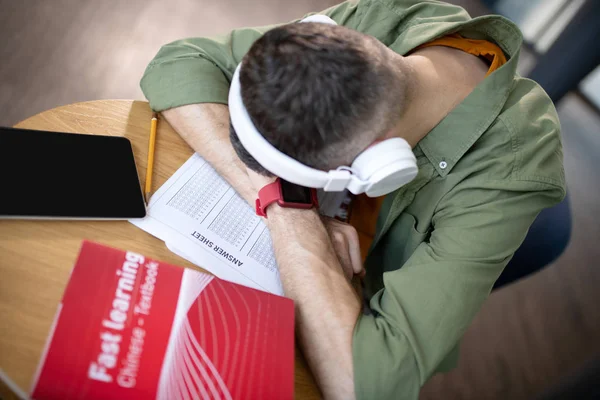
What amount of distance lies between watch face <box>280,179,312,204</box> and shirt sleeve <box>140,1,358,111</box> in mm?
267

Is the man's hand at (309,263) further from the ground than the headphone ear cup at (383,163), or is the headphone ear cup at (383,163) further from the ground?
the headphone ear cup at (383,163)

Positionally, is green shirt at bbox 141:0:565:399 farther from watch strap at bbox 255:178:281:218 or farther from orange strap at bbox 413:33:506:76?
watch strap at bbox 255:178:281:218

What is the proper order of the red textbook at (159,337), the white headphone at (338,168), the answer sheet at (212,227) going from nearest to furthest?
the red textbook at (159,337) < the white headphone at (338,168) < the answer sheet at (212,227)

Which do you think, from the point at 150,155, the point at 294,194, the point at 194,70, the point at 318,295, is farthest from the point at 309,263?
A: the point at 194,70

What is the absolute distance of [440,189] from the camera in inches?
36.5

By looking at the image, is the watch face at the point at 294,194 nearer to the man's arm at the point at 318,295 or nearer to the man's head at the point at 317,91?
the man's arm at the point at 318,295

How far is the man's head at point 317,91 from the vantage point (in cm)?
62

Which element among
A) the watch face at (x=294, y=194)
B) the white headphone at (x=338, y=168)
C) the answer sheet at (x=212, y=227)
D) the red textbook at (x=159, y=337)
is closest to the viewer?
the red textbook at (x=159, y=337)

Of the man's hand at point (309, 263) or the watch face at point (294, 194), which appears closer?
the man's hand at point (309, 263)

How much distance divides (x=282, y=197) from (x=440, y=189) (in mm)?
364

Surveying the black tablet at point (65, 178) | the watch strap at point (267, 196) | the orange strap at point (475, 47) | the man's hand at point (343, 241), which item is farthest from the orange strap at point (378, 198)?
the black tablet at point (65, 178)

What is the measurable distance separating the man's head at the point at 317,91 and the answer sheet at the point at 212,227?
10.1 inches

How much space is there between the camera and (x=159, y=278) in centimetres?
65

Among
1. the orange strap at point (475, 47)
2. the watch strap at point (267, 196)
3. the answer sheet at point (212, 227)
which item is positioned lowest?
the answer sheet at point (212, 227)
